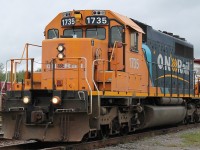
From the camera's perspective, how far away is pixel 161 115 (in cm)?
1301

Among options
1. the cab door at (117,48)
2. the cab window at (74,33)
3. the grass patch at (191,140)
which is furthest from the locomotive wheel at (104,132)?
the cab window at (74,33)

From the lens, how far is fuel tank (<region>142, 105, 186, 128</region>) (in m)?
12.3

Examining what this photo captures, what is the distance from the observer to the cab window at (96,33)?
11.0 meters

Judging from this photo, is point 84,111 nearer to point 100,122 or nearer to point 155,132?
point 100,122

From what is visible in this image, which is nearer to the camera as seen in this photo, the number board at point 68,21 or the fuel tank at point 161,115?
the number board at point 68,21

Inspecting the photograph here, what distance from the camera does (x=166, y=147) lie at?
10.0m

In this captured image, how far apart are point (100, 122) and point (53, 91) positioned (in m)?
1.47

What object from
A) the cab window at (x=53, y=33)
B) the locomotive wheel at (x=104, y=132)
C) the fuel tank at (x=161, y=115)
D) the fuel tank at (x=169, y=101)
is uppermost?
the cab window at (x=53, y=33)

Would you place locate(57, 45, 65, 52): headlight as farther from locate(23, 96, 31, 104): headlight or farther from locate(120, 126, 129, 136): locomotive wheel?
locate(120, 126, 129, 136): locomotive wheel

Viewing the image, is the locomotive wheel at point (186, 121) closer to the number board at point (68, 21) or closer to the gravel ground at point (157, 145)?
the gravel ground at point (157, 145)

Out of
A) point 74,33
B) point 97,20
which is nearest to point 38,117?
point 74,33

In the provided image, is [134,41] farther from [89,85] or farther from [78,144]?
[78,144]

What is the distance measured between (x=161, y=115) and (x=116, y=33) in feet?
11.8

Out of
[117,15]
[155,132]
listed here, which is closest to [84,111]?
[117,15]
